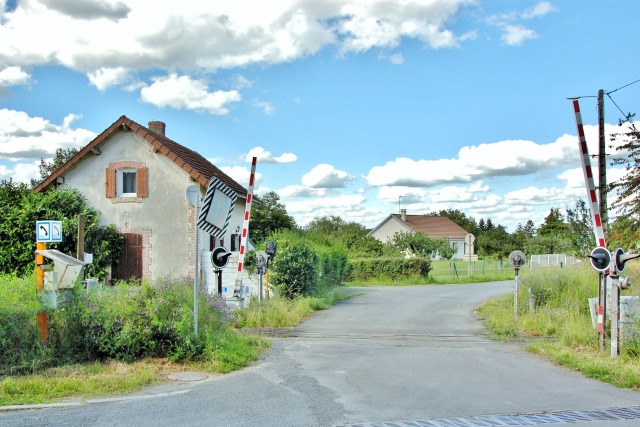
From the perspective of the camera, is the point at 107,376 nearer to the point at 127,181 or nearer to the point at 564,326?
the point at 564,326

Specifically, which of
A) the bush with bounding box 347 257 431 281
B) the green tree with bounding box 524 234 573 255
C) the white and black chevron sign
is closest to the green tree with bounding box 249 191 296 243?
the bush with bounding box 347 257 431 281

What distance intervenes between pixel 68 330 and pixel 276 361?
3.31 m

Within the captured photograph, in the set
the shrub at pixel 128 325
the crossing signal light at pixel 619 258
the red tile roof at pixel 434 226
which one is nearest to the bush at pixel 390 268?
the crossing signal light at pixel 619 258

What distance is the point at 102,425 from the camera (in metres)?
6.17

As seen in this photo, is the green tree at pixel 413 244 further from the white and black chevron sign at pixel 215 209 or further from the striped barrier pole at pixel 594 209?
the white and black chevron sign at pixel 215 209

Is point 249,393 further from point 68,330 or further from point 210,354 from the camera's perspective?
point 68,330

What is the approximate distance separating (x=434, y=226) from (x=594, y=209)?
81.0m

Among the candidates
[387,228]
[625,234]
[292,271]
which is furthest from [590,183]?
[387,228]

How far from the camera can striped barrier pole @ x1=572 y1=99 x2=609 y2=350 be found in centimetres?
1031

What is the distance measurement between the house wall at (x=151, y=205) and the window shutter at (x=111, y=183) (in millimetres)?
194

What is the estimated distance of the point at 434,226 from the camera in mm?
90375

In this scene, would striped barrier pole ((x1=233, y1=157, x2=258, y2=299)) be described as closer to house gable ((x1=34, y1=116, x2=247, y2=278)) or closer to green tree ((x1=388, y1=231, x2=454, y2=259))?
house gable ((x1=34, y1=116, x2=247, y2=278))

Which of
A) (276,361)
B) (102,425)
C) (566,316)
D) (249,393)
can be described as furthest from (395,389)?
(566,316)

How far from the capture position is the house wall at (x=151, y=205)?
21781 mm
